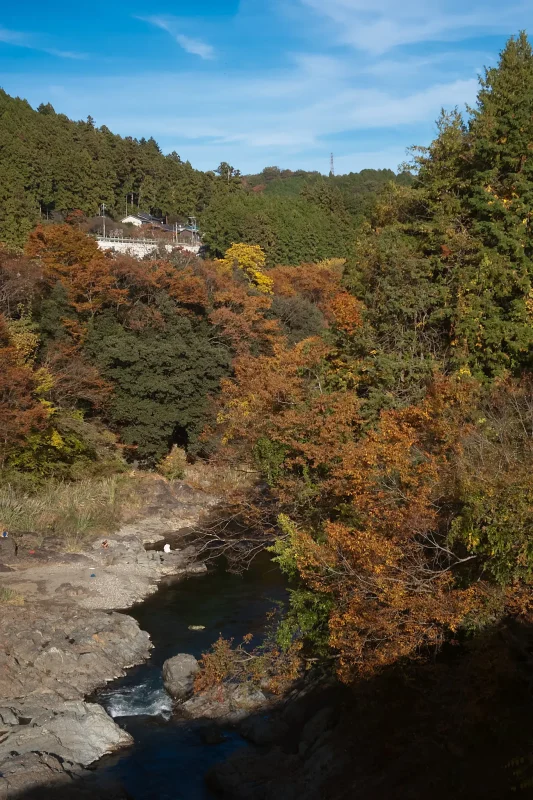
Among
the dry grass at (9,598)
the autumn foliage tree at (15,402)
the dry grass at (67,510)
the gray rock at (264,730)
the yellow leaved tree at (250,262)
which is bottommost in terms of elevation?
the gray rock at (264,730)

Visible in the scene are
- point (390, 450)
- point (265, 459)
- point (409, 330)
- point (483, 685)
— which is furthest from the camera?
point (409, 330)

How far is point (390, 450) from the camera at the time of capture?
11.8 m

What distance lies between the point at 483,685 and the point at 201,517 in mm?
17493

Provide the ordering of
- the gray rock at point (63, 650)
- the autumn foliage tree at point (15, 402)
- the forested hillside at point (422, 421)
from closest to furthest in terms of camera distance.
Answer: the forested hillside at point (422, 421) → the gray rock at point (63, 650) → the autumn foliage tree at point (15, 402)

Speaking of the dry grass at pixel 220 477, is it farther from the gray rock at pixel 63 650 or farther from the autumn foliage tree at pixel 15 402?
the autumn foliage tree at pixel 15 402

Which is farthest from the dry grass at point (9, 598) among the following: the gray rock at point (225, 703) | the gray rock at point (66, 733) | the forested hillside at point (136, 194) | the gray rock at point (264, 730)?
the forested hillside at point (136, 194)

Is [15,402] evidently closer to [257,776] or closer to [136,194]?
[257,776]

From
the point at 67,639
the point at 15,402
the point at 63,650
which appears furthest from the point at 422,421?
the point at 15,402

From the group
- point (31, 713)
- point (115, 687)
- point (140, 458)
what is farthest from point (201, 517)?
point (31, 713)

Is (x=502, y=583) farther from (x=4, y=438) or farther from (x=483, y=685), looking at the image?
(x=4, y=438)

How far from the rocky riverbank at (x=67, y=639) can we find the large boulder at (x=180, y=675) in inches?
44.1

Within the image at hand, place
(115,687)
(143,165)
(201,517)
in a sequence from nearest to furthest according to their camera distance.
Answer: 1. (115,687)
2. (201,517)
3. (143,165)

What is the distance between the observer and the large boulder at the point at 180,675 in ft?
48.2

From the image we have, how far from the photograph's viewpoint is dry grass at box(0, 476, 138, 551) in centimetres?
2225
